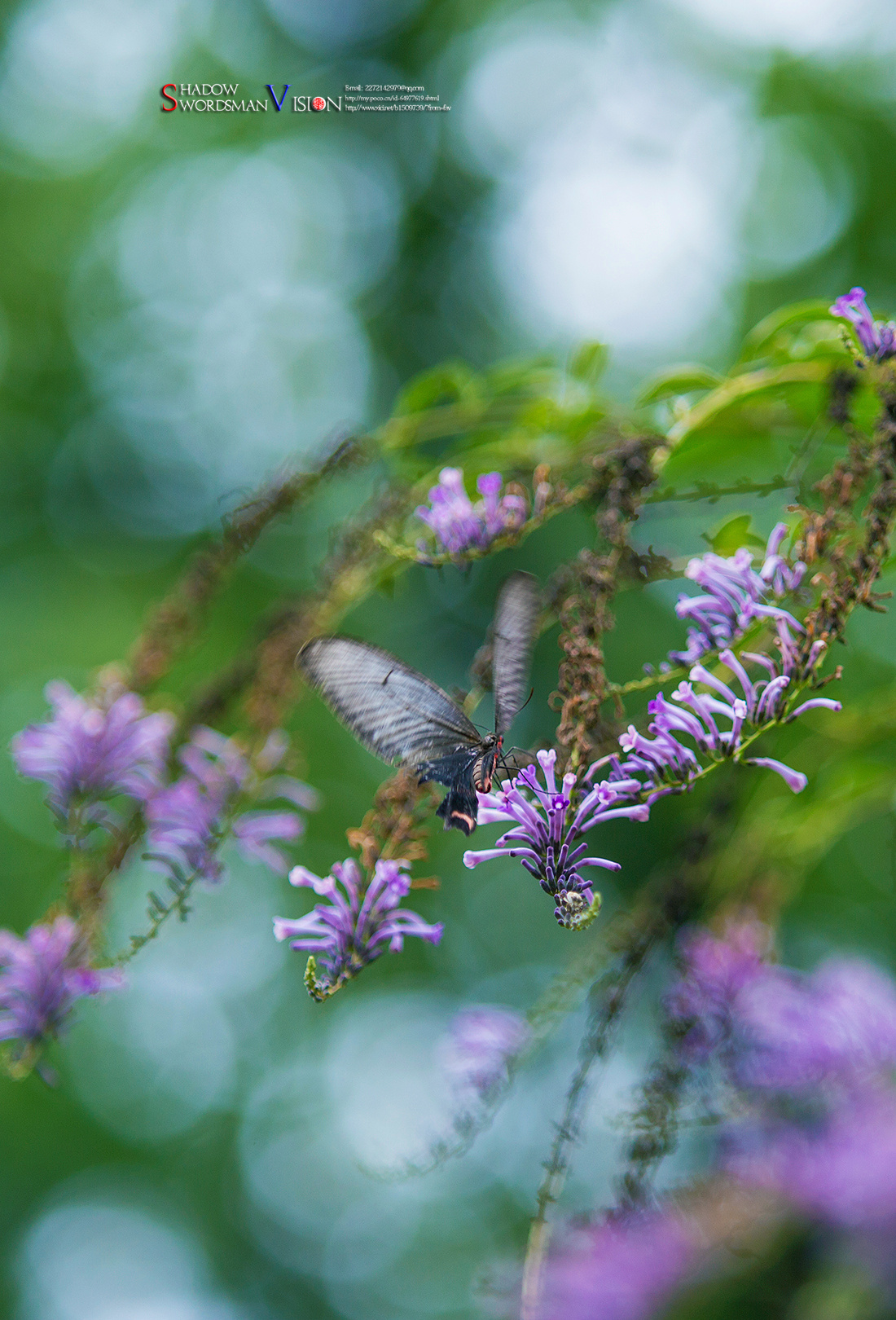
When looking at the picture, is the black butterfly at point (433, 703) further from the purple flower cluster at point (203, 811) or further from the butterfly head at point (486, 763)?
the purple flower cluster at point (203, 811)

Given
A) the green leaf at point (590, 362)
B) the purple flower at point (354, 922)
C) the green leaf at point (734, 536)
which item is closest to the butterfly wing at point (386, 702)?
the purple flower at point (354, 922)

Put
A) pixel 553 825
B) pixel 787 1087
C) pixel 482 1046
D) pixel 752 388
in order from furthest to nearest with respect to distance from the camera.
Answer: pixel 787 1087, pixel 482 1046, pixel 752 388, pixel 553 825

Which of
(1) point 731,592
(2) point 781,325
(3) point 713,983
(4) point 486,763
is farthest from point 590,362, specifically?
(3) point 713,983

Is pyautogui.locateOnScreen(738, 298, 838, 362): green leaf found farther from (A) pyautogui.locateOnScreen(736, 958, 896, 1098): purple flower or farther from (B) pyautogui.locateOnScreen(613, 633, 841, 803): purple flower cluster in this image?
(A) pyautogui.locateOnScreen(736, 958, 896, 1098): purple flower

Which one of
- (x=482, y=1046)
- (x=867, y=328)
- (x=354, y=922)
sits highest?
(x=867, y=328)

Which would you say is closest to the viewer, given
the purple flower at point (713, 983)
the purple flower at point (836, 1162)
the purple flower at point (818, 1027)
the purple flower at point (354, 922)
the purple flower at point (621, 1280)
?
the purple flower at point (354, 922)

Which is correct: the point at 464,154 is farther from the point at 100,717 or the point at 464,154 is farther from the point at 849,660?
the point at 100,717

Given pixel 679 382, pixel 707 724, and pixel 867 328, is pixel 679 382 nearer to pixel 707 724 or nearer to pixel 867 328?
pixel 867 328

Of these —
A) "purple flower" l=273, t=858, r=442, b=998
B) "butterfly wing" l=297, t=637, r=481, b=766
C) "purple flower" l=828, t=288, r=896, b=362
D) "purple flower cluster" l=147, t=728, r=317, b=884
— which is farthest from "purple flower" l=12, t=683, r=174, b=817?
"purple flower" l=828, t=288, r=896, b=362
